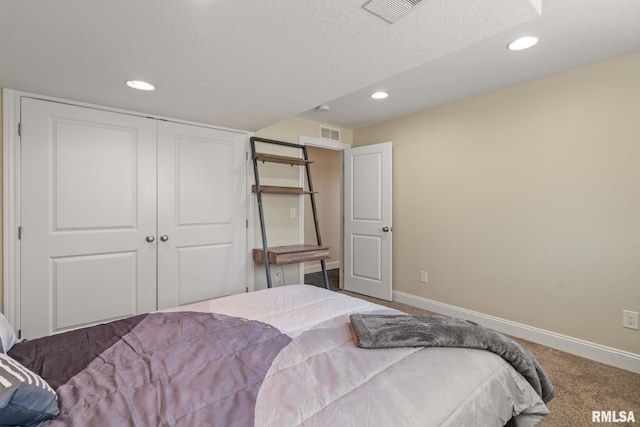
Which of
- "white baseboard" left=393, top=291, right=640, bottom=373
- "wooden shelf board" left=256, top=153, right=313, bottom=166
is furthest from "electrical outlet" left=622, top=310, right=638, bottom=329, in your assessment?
"wooden shelf board" left=256, top=153, right=313, bottom=166

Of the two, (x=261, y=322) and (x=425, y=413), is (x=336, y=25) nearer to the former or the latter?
(x=261, y=322)

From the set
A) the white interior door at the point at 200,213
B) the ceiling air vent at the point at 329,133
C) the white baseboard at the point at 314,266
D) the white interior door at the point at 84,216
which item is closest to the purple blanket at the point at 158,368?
the white interior door at the point at 84,216

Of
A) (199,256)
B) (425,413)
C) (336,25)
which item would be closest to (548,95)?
(336,25)

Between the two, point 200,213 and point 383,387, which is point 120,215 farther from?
point 383,387

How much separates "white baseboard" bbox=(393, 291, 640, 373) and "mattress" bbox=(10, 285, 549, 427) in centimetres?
169

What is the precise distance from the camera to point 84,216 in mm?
2391

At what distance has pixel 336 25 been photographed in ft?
4.61

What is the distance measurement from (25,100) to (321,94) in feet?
7.01

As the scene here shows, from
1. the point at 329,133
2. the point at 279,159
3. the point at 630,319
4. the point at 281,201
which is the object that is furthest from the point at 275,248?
the point at 630,319

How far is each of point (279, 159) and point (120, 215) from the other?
5.22 ft

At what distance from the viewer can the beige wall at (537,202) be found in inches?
86.4

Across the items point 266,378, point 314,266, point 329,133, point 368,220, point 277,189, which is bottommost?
point 314,266

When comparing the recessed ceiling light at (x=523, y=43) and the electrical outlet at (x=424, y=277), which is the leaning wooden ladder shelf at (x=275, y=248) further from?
the recessed ceiling light at (x=523, y=43)

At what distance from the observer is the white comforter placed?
826mm
